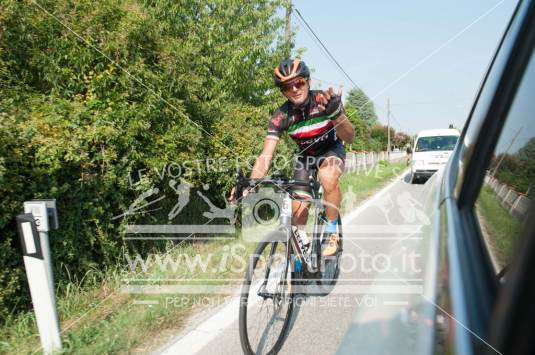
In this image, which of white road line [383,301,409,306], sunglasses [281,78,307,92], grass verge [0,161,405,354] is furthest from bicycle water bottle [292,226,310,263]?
white road line [383,301,409,306]

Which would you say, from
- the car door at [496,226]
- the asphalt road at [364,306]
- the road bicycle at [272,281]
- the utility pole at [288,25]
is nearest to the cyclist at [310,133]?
the road bicycle at [272,281]

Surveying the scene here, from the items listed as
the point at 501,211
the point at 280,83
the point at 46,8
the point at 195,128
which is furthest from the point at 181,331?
the point at 46,8

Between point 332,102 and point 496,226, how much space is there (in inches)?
104

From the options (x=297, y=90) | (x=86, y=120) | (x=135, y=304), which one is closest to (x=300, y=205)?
(x=297, y=90)

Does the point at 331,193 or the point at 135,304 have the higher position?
the point at 331,193

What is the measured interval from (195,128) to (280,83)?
2.91 meters

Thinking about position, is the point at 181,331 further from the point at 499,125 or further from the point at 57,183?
the point at 499,125

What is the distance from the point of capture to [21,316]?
3641 mm

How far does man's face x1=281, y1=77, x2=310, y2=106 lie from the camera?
3760 millimetres

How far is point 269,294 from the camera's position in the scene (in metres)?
3.21

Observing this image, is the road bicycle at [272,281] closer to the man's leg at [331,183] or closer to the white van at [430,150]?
the man's leg at [331,183]

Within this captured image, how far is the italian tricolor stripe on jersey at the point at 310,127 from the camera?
400 centimetres

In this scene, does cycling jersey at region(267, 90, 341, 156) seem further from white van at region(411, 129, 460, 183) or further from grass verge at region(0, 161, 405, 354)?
white van at region(411, 129, 460, 183)

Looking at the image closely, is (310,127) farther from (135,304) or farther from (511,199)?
(511,199)
